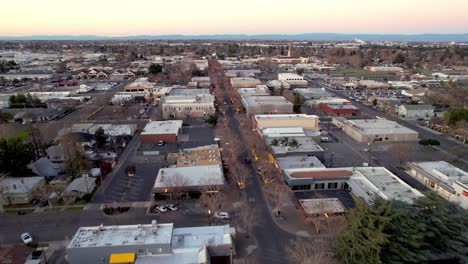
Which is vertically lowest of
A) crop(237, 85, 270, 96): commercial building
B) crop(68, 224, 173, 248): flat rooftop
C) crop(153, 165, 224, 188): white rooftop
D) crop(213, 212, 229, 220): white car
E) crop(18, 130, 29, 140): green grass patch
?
crop(213, 212, 229, 220): white car

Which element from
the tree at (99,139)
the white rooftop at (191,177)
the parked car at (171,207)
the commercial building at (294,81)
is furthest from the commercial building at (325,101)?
the parked car at (171,207)

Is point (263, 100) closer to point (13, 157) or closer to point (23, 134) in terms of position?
point (23, 134)

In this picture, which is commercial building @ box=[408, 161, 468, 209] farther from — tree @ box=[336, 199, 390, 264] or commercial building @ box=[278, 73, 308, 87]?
commercial building @ box=[278, 73, 308, 87]

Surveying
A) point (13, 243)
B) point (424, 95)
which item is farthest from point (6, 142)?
point (424, 95)

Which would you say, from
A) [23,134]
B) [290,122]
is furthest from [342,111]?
[23,134]

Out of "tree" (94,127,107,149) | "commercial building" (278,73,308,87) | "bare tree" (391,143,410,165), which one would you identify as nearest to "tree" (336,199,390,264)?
"bare tree" (391,143,410,165)

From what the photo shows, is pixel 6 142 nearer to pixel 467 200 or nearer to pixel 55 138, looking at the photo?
pixel 55 138

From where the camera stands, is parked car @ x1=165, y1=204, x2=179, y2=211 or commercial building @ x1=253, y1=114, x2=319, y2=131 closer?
parked car @ x1=165, y1=204, x2=179, y2=211
